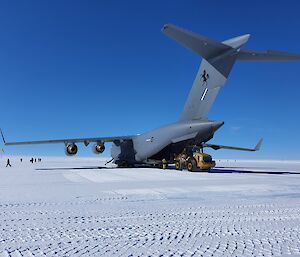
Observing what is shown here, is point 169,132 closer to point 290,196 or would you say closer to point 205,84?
point 205,84

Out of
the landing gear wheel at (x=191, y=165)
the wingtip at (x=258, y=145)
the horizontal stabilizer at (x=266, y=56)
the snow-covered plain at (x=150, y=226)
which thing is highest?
the horizontal stabilizer at (x=266, y=56)

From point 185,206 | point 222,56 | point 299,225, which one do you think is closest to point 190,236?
point 299,225

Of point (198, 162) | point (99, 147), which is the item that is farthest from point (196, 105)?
point (99, 147)

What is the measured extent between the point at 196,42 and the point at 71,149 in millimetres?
13796

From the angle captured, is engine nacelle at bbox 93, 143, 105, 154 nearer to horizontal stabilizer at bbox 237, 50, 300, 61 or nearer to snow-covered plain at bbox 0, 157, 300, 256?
horizontal stabilizer at bbox 237, 50, 300, 61

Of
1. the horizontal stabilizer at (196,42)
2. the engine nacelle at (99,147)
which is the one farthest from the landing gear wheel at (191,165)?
the engine nacelle at (99,147)

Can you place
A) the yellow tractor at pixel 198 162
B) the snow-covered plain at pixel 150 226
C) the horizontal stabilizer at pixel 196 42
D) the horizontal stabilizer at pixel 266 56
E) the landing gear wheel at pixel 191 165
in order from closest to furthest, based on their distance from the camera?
1. the snow-covered plain at pixel 150 226
2. the horizontal stabilizer at pixel 196 42
3. the horizontal stabilizer at pixel 266 56
4. the yellow tractor at pixel 198 162
5. the landing gear wheel at pixel 191 165

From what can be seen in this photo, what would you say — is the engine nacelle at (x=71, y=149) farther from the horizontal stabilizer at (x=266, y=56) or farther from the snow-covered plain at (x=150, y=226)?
the snow-covered plain at (x=150, y=226)

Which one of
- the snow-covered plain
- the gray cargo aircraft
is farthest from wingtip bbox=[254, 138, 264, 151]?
the snow-covered plain

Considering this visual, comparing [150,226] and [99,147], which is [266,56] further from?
[99,147]

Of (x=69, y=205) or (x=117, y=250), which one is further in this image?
(x=69, y=205)

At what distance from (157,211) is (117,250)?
2.41 m

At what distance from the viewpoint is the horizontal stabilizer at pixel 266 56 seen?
15125 mm

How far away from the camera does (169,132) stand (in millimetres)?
21078
